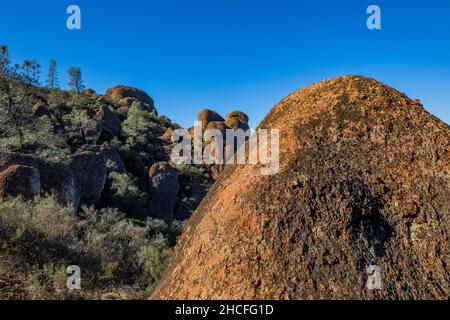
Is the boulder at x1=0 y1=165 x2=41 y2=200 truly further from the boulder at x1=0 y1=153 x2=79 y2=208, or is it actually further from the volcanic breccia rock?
the volcanic breccia rock

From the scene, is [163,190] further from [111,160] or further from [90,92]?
[90,92]

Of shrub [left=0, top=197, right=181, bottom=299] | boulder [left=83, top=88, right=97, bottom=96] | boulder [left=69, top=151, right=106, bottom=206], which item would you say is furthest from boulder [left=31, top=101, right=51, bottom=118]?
shrub [left=0, top=197, right=181, bottom=299]

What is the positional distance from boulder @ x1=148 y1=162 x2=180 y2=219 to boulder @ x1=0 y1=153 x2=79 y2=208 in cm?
1677

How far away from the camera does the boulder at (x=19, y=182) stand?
11.6m

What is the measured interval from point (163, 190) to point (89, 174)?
422 inches

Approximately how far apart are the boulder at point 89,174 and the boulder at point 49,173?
7801 millimetres

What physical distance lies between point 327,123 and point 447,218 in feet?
5.78

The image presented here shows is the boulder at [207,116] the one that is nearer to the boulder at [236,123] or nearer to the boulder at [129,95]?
the boulder at [236,123]

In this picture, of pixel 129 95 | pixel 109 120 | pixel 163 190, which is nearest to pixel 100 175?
pixel 163 190

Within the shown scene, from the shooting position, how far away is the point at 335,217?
4148 mm

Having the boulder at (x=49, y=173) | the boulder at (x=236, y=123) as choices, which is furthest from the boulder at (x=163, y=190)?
the boulder at (x=236, y=123)

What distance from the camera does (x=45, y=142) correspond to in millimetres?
30047
